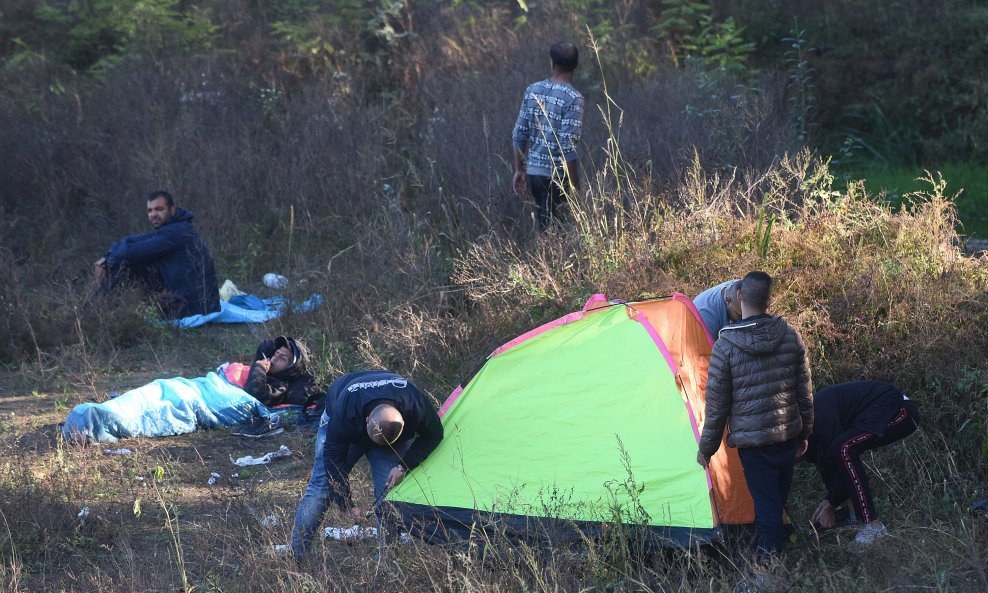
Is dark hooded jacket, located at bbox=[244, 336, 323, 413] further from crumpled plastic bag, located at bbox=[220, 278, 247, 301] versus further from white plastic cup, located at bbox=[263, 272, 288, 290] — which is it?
white plastic cup, located at bbox=[263, 272, 288, 290]

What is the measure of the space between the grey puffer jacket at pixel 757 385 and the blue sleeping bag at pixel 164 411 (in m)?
3.43

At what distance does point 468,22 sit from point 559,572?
10.0m

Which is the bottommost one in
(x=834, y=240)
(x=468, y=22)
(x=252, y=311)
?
(x=252, y=311)

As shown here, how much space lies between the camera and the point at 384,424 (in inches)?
183

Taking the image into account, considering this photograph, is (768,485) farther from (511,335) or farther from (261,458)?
(261,458)

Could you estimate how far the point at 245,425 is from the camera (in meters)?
6.73

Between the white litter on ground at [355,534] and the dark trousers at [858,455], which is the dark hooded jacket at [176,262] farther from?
the dark trousers at [858,455]

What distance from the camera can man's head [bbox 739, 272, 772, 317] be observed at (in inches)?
175

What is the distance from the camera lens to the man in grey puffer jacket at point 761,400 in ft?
14.3

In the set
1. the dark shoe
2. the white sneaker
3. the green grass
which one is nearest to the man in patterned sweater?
the dark shoe

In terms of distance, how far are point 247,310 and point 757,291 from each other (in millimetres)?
5677

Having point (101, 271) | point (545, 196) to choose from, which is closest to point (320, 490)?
point (545, 196)

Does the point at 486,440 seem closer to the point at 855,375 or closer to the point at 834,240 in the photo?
the point at 855,375

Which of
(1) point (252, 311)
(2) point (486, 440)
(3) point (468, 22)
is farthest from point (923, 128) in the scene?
(2) point (486, 440)
